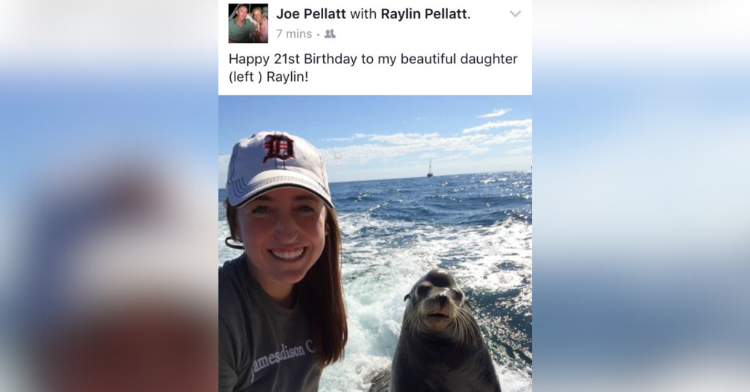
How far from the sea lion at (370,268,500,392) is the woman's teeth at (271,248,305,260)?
521 mm

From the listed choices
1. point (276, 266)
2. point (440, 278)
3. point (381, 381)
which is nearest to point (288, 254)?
point (276, 266)

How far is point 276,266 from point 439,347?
83cm

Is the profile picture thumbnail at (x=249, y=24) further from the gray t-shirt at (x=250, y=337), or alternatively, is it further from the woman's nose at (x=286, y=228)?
the gray t-shirt at (x=250, y=337)

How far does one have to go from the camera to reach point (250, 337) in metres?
1.57
